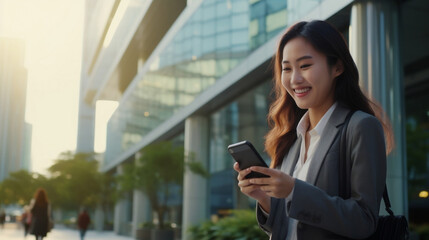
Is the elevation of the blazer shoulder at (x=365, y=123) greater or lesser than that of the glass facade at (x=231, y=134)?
lesser

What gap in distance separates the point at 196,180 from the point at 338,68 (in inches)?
935

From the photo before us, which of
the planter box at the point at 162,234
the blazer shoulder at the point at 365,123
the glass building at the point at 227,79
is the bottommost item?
the planter box at the point at 162,234

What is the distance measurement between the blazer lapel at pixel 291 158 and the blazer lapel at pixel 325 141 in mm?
248

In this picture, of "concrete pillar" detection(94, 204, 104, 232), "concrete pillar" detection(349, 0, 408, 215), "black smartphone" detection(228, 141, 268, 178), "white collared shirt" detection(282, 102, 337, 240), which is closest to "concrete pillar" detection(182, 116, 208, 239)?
"concrete pillar" detection(349, 0, 408, 215)

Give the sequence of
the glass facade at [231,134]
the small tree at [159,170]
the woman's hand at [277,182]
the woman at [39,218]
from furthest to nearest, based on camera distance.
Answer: the small tree at [159,170], the glass facade at [231,134], the woman at [39,218], the woman's hand at [277,182]

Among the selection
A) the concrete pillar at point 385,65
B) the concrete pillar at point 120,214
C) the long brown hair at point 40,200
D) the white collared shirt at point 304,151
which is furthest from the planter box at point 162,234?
the white collared shirt at point 304,151

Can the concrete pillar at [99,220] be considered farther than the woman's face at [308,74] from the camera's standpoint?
Yes

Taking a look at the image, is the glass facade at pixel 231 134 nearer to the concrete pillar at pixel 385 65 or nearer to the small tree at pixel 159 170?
the small tree at pixel 159 170

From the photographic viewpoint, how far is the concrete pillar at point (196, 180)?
83.1 ft

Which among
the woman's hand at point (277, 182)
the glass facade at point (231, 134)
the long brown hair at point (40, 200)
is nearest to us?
the woman's hand at point (277, 182)

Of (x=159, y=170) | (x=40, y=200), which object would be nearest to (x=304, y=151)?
(x=40, y=200)

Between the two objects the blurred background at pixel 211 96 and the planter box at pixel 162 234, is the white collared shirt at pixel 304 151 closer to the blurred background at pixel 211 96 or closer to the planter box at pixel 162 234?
the blurred background at pixel 211 96

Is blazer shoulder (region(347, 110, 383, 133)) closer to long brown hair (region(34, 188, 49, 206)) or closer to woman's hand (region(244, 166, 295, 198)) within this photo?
woman's hand (region(244, 166, 295, 198))

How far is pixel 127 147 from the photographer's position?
44.8 meters
